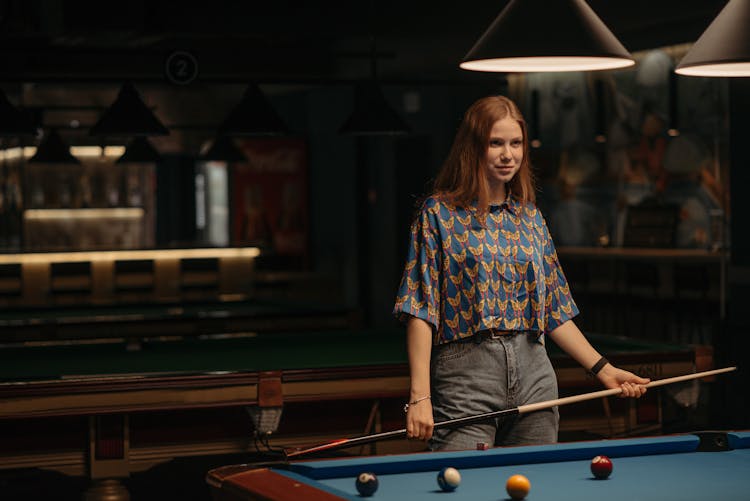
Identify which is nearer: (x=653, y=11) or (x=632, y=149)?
(x=653, y=11)

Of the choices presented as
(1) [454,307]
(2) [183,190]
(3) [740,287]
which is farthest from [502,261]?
(2) [183,190]

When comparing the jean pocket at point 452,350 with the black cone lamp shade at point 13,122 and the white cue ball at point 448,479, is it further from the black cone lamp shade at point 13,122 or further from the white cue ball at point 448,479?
the black cone lamp shade at point 13,122

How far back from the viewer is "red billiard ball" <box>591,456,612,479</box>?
9.64ft

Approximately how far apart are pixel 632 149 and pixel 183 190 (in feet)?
27.7

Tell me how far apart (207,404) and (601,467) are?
91.7 inches

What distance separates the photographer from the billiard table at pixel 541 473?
2.78 meters

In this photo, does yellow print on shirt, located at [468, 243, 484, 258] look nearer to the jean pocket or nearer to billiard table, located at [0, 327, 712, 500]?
Result: the jean pocket

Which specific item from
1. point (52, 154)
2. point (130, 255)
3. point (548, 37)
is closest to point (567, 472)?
point (548, 37)

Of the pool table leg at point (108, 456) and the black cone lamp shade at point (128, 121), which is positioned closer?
the pool table leg at point (108, 456)

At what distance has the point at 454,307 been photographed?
11.3 ft

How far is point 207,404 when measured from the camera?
497 centimetres

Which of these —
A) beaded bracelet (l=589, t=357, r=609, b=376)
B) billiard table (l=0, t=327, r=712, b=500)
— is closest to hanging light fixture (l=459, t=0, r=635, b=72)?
beaded bracelet (l=589, t=357, r=609, b=376)

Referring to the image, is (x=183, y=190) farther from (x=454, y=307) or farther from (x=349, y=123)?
(x=454, y=307)

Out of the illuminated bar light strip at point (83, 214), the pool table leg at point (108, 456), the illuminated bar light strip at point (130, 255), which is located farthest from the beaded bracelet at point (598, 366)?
the illuminated bar light strip at point (83, 214)
